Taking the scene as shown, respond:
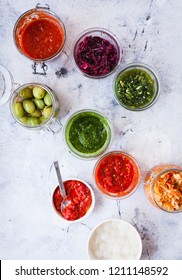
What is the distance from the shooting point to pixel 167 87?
2.45 meters

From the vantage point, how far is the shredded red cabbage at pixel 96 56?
2.36 meters

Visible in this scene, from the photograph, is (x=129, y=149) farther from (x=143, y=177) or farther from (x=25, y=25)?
(x=25, y=25)

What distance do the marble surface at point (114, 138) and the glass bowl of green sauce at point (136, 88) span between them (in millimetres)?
88

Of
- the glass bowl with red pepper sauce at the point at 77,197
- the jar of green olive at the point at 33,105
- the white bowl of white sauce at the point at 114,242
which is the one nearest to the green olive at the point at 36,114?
the jar of green olive at the point at 33,105

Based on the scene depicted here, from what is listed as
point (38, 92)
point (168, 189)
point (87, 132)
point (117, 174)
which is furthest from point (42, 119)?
point (168, 189)

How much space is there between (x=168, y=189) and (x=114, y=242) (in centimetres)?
43

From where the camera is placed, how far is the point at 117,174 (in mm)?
2393

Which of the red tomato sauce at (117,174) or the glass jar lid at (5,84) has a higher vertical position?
the glass jar lid at (5,84)

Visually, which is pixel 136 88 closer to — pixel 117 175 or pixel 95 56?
pixel 95 56

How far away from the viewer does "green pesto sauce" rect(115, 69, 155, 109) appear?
2.35 meters

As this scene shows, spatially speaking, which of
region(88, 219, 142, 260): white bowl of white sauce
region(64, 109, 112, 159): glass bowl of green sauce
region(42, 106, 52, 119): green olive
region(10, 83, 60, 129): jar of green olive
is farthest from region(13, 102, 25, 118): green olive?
region(88, 219, 142, 260): white bowl of white sauce

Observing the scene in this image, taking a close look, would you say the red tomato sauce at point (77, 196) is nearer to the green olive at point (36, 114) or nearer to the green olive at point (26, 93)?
the green olive at point (36, 114)
